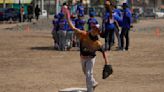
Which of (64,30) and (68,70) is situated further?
(64,30)

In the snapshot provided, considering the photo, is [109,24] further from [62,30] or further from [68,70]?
[68,70]

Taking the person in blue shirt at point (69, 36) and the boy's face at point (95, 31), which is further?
the person in blue shirt at point (69, 36)

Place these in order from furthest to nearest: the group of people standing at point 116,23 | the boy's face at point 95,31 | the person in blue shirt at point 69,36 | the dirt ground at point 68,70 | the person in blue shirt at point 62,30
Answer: the person in blue shirt at point 69,36, the person in blue shirt at point 62,30, the group of people standing at point 116,23, the dirt ground at point 68,70, the boy's face at point 95,31

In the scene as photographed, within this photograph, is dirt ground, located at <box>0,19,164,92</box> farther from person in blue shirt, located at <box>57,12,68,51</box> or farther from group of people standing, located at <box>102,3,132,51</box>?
group of people standing, located at <box>102,3,132,51</box>

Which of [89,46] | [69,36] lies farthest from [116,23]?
[89,46]

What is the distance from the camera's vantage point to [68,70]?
1655 centimetres

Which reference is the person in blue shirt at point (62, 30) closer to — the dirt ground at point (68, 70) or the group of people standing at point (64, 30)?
the group of people standing at point (64, 30)

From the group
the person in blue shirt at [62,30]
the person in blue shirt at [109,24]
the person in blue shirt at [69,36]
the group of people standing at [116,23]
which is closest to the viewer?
the person in blue shirt at [109,24]

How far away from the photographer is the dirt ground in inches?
527

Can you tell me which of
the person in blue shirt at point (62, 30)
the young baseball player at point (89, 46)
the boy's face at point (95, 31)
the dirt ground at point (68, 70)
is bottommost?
the dirt ground at point (68, 70)

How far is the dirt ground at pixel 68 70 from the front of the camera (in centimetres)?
1340

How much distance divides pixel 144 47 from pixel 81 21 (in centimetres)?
386

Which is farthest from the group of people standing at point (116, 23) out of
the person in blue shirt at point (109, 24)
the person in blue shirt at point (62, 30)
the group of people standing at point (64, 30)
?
the person in blue shirt at point (62, 30)

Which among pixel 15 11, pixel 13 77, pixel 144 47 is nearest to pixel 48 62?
pixel 13 77
